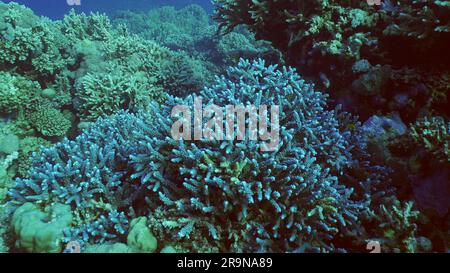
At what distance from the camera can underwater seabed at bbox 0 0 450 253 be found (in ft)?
10.7

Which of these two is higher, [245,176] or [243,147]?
[243,147]

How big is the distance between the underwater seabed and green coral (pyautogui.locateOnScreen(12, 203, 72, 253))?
0.01 metres

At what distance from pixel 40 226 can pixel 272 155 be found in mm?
2359

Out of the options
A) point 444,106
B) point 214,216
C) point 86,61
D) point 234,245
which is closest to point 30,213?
point 214,216

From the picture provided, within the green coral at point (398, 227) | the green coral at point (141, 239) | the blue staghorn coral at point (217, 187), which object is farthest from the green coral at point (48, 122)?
the green coral at point (398, 227)

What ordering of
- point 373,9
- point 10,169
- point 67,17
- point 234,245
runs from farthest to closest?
point 67,17
point 10,169
point 373,9
point 234,245

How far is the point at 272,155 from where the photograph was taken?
134 inches

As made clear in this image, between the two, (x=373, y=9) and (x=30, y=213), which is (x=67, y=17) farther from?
(x=373, y=9)

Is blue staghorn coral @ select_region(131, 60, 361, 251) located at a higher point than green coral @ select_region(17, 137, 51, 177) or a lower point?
lower

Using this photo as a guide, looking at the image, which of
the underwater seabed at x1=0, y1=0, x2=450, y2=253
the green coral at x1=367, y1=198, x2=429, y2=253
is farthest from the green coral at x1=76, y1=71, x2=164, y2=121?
the green coral at x1=367, y1=198, x2=429, y2=253

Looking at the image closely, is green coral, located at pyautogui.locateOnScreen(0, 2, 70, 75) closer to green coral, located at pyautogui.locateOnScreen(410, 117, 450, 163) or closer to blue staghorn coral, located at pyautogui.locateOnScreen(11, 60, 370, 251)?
blue staghorn coral, located at pyautogui.locateOnScreen(11, 60, 370, 251)

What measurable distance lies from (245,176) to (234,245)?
0.67 metres

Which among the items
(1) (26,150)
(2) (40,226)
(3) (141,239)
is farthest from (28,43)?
(3) (141,239)

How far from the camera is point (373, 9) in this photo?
480cm
